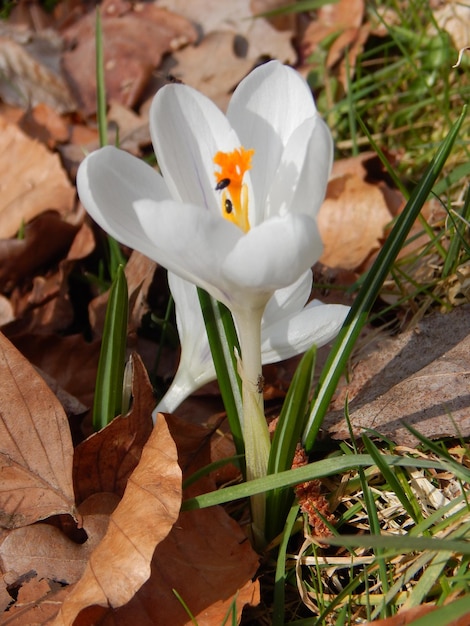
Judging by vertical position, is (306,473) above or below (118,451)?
above

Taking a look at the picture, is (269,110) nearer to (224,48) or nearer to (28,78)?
(224,48)

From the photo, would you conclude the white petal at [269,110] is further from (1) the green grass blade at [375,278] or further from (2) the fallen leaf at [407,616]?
(2) the fallen leaf at [407,616]

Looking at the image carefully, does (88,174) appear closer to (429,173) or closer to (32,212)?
(429,173)

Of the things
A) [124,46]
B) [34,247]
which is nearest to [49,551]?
[34,247]

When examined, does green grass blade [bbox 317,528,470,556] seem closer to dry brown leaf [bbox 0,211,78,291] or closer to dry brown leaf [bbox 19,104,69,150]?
dry brown leaf [bbox 0,211,78,291]

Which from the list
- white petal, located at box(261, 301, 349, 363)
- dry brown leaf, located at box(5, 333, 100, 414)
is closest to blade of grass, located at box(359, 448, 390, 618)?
white petal, located at box(261, 301, 349, 363)

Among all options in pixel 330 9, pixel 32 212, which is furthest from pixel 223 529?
pixel 330 9

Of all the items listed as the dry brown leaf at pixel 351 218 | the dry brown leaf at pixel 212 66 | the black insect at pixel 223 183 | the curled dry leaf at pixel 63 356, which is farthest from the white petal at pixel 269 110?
the dry brown leaf at pixel 212 66
